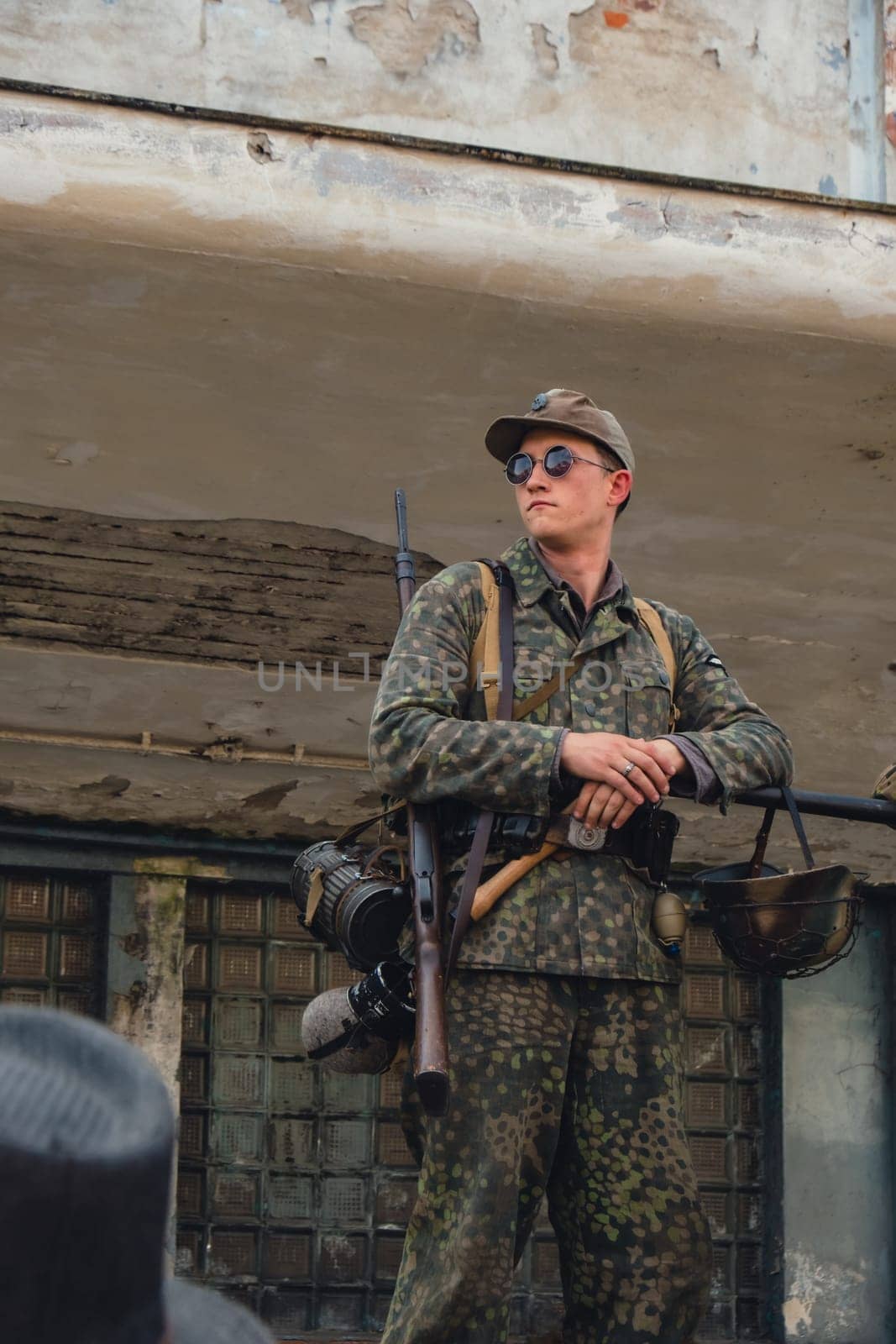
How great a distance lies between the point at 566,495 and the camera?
148 inches

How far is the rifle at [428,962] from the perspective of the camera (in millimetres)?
3188

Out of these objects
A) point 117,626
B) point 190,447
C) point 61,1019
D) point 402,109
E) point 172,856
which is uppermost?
point 402,109

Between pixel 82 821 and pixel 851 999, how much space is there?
292 cm

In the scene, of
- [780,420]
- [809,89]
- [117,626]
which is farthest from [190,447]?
[809,89]

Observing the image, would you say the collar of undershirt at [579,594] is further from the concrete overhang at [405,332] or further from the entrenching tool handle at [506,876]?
the concrete overhang at [405,332]

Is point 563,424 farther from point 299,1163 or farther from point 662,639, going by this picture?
point 299,1163

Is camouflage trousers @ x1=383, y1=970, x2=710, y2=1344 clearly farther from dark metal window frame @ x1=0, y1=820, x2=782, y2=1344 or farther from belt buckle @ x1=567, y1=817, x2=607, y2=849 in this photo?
dark metal window frame @ x1=0, y1=820, x2=782, y2=1344

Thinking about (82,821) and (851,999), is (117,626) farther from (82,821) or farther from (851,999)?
(851,999)

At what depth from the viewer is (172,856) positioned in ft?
21.4

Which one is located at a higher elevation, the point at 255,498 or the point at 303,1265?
the point at 255,498

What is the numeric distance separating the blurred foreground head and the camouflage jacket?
2.00 metres

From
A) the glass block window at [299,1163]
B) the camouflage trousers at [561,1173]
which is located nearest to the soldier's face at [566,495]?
the camouflage trousers at [561,1173]

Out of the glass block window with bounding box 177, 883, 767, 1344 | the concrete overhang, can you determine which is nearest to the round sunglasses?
the concrete overhang

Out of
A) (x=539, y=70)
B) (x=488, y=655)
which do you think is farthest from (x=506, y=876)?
(x=539, y=70)
